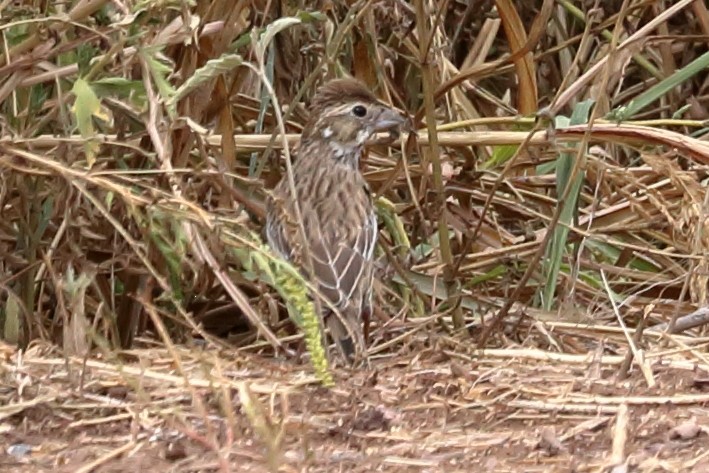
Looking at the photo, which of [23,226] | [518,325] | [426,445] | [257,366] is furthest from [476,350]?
[23,226]

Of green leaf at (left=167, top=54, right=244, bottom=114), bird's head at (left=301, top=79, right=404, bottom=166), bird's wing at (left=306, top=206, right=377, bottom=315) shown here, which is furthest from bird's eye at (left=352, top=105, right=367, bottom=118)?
green leaf at (left=167, top=54, right=244, bottom=114)

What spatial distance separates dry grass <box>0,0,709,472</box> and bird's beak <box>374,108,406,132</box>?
0.07 m

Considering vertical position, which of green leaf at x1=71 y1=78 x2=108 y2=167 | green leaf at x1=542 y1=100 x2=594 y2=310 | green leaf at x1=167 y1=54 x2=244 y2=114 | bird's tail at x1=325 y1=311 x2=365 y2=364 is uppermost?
green leaf at x1=167 y1=54 x2=244 y2=114

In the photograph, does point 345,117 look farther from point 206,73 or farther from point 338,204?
point 206,73

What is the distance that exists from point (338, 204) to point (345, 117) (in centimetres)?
26

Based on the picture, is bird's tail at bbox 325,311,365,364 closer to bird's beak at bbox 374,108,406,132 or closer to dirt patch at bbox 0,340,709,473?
dirt patch at bbox 0,340,709,473

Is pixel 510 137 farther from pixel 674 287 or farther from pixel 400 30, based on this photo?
pixel 674 287

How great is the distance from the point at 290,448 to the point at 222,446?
0.41ft

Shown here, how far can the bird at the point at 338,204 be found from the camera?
4172 millimetres

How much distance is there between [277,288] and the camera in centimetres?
294

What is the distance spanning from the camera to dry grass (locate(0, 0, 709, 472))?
298 centimetres

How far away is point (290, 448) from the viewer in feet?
9.49

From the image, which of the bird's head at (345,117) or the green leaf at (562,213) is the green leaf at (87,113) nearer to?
the green leaf at (562,213)

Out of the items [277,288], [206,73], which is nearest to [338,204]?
[206,73]
